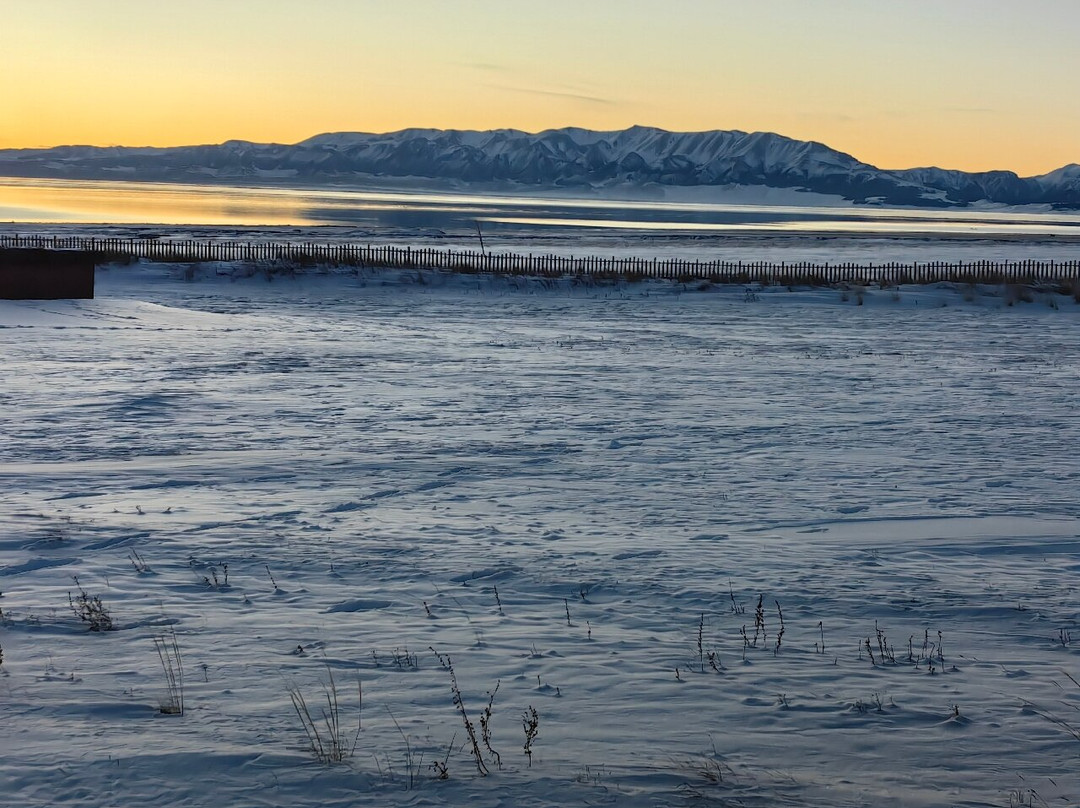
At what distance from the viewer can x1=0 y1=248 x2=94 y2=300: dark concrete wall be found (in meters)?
24.5

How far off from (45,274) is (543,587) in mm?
21805

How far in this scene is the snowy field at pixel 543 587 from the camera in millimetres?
4270

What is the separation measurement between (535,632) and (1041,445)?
7053mm

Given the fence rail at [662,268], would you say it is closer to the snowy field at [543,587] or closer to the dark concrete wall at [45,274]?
the dark concrete wall at [45,274]

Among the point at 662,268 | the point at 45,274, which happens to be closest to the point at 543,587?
the point at 45,274

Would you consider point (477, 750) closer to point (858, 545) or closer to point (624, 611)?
point (624, 611)

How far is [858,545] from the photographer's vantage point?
24.2ft

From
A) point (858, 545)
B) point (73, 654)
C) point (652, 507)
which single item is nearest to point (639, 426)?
point (652, 507)

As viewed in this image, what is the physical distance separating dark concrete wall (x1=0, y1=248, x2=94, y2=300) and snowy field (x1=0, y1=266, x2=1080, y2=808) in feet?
35.6

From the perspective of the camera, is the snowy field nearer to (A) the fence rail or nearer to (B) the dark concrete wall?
(B) the dark concrete wall

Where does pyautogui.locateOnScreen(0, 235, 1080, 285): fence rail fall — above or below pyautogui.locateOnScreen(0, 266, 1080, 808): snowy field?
above

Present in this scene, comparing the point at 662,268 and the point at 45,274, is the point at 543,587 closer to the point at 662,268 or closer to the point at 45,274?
the point at 45,274

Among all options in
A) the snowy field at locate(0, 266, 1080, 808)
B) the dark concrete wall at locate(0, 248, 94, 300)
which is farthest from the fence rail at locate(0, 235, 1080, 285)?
the snowy field at locate(0, 266, 1080, 808)

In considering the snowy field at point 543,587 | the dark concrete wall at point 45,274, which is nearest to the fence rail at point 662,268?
the dark concrete wall at point 45,274
